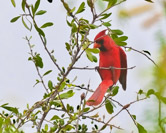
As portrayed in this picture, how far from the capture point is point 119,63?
0.96 m

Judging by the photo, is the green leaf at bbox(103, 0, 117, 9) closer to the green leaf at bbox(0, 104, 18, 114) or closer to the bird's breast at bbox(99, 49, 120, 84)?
the bird's breast at bbox(99, 49, 120, 84)

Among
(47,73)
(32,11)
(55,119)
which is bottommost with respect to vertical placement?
(55,119)

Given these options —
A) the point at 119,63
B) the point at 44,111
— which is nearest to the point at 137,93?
the point at 119,63

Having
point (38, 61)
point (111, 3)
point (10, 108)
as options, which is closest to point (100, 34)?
point (111, 3)

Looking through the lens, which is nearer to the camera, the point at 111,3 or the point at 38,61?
the point at 111,3

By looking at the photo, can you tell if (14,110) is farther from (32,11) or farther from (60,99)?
(32,11)

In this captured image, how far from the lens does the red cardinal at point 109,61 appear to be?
95 centimetres

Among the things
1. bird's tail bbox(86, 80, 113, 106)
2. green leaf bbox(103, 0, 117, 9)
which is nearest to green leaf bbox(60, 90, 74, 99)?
bird's tail bbox(86, 80, 113, 106)

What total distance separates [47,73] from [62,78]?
10 cm

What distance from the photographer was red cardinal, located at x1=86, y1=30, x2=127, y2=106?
95 centimetres

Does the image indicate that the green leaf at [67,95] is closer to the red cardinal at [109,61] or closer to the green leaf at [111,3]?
the red cardinal at [109,61]

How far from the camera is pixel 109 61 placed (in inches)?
38.0

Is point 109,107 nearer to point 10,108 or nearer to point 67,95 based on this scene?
point 67,95

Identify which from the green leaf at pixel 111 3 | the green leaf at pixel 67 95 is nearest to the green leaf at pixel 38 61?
the green leaf at pixel 67 95
